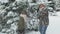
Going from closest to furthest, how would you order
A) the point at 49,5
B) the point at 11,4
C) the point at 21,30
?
the point at 21,30 < the point at 11,4 < the point at 49,5

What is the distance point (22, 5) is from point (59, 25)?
2335mm

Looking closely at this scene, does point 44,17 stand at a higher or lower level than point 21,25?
higher

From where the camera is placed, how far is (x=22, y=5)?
11.3m

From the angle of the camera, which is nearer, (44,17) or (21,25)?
(44,17)

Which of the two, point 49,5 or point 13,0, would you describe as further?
point 49,5

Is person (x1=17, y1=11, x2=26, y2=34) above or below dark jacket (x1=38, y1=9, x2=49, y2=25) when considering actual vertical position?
below

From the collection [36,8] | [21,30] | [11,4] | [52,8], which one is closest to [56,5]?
[52,8]

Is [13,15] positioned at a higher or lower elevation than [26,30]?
higher

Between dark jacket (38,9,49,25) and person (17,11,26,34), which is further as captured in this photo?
person (17,11,26,34)

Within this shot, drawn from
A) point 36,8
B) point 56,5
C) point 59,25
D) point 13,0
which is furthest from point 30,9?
point 56,5

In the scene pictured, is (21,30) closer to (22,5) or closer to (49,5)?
(22,5)

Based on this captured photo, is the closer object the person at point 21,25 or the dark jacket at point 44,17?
the dark jacket at point 44,17

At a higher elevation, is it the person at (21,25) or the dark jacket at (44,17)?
the dark jacket at (44,17)

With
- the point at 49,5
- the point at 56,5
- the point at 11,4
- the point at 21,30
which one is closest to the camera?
the point at 21,30
